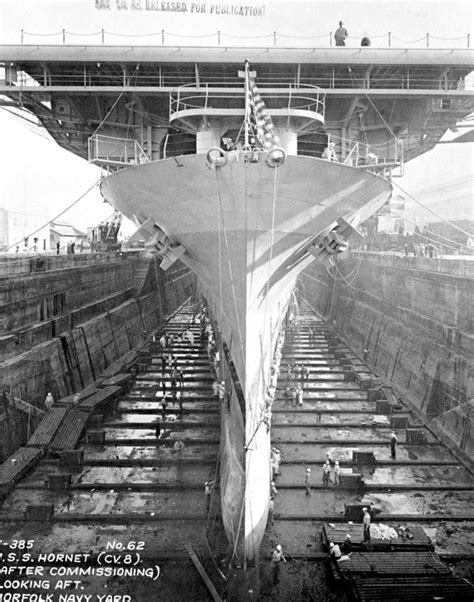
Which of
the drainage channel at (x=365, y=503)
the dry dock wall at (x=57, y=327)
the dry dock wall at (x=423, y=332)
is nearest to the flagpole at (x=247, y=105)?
the drainage channel at (x=365, y=503)

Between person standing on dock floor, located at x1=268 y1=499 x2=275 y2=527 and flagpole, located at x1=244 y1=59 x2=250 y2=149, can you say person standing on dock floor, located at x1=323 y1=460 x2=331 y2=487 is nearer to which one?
person standing on dock floor, located at x1=268 y1=499 x2=275 y2=527

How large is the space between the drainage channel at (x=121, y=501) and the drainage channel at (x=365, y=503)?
1.42 meters

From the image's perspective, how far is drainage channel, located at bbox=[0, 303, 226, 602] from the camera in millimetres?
7082

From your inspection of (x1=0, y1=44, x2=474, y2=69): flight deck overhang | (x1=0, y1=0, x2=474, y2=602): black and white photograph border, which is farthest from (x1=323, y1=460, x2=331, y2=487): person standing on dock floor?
(x1=0, y1=44, x2=474, y2=69): flight deck overhang

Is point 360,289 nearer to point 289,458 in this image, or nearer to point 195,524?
point 289,458

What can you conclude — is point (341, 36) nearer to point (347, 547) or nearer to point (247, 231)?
point (247, 231)

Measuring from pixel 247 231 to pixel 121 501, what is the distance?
18.6 feet

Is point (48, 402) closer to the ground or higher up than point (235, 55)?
closer to the ground

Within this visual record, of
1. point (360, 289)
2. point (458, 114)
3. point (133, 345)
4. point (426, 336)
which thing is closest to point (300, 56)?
point (458, 114)

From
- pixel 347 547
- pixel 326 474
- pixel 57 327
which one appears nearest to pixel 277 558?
pixel 347 547

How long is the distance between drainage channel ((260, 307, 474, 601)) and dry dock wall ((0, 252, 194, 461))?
232 inches

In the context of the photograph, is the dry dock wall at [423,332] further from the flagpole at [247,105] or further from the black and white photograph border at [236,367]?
the flagpole at [247,105]

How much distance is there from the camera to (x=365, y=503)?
348 inches

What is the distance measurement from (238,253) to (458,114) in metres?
8.34
